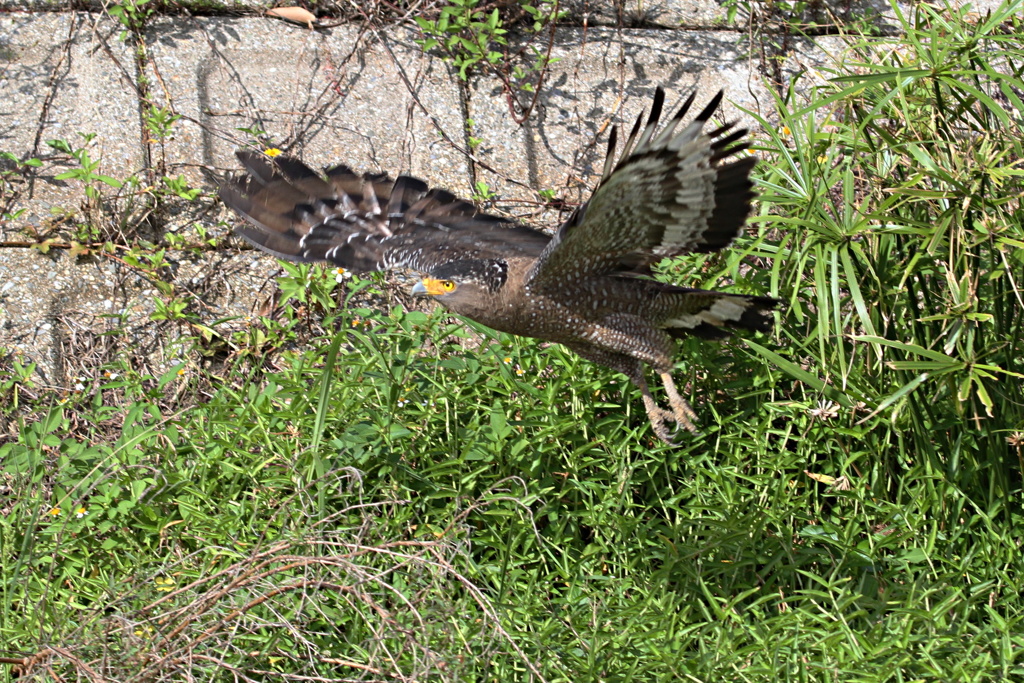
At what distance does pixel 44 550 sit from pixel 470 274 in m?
1.74

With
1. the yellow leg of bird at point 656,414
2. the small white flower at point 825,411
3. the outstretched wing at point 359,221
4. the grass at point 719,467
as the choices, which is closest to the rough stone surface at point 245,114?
the outstretched wing at point 359,221

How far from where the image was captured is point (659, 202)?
314 cm

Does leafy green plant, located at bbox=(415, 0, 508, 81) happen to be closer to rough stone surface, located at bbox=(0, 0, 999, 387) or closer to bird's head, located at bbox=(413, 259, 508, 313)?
rough stone surface, located at bbox=(0, 0, 999, 387)

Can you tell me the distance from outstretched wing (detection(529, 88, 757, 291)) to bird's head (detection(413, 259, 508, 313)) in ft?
0.53

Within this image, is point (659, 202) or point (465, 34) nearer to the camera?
point (659, 202)

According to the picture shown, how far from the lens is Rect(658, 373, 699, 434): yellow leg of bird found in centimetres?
382

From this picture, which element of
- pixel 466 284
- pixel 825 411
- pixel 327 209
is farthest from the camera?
pixel 327 209

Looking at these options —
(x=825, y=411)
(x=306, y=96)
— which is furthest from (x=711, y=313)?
(x=306, y=96)

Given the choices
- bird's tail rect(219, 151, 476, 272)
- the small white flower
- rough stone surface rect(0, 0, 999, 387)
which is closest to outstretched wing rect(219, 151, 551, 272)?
bird's tail rect(219, 151, 476, 272)

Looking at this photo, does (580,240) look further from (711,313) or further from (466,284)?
(711,313)

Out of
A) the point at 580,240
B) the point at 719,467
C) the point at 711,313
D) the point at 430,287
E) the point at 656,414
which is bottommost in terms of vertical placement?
the point at 719,467

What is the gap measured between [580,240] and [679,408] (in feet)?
2.82

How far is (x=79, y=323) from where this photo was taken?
Answer: 4555mm

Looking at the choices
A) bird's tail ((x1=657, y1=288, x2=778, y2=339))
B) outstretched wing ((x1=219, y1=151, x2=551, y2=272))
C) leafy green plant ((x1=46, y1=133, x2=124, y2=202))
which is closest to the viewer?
bird's tail ((x1=657, y1=288, x2=778, y2=339))
